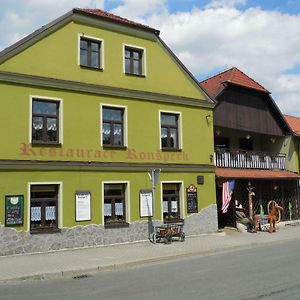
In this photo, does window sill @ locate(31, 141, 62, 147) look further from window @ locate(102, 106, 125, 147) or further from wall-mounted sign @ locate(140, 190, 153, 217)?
wall-mounted sign @ locate(140, 190, 153, 217)

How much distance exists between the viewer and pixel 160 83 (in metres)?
19.5

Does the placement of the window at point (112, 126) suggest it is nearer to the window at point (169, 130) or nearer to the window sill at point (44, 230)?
the window at point (169, 130)

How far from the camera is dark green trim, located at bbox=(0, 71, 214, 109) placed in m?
15.5

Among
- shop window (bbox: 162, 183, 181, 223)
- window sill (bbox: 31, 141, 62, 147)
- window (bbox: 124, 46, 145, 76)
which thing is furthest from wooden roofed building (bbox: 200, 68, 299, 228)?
window sill (bbox: 31, 141, 62, 147)

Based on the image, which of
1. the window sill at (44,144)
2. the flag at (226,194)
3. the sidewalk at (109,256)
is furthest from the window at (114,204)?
the flag at (226,194)

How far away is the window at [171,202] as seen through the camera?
62.2 ft

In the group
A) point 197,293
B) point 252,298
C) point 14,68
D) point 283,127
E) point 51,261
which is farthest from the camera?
point 283,127

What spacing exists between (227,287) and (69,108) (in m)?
9.93

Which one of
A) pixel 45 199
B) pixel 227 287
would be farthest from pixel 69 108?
pixel 227 287

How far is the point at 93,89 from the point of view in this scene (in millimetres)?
17203

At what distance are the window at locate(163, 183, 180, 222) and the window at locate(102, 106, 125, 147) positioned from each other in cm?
298

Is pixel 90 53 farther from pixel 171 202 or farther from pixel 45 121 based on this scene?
pixel 171 202

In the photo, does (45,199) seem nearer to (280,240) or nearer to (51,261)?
(51,261)

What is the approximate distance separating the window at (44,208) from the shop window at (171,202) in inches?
198
